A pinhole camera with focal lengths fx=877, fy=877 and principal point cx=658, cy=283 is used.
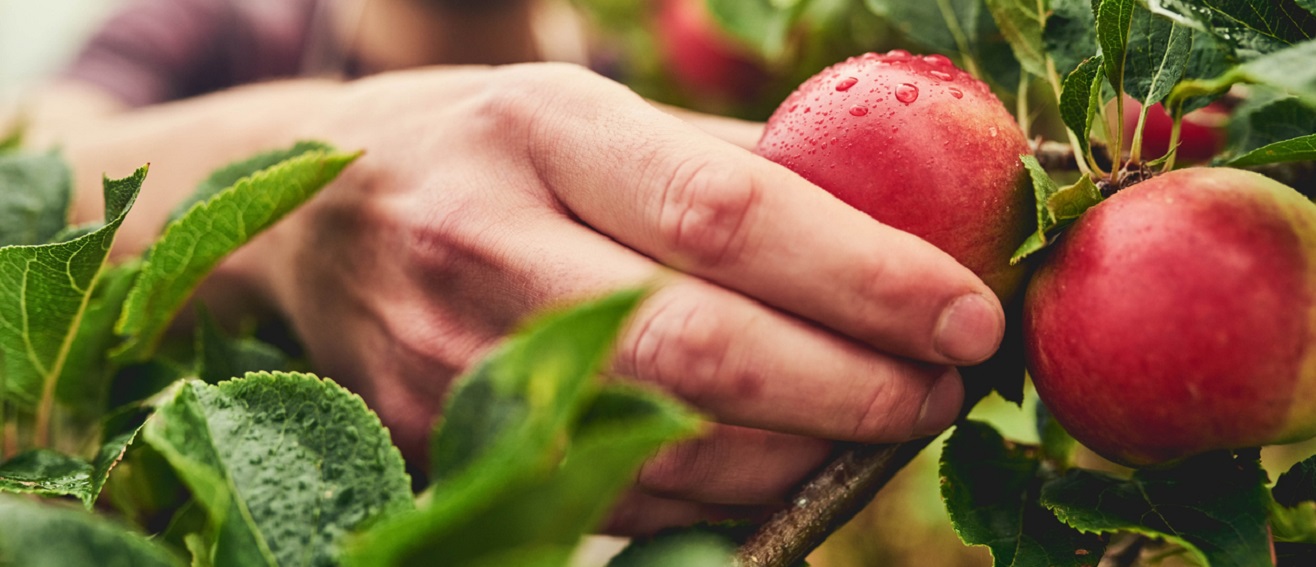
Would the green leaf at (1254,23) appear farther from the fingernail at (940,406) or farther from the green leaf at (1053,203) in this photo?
the fingernail at (940,406)

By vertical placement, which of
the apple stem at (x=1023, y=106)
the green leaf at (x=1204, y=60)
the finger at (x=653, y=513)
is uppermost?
the green leaf at (x=1204, y=60)

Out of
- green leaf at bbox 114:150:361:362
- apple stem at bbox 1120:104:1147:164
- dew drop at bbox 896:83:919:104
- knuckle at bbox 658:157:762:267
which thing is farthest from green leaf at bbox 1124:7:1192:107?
green leaf at bbox 114:150:361:362

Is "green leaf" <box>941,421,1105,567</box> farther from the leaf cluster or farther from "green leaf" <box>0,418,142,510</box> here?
"green leaf" <box>0,418,142,510</box>

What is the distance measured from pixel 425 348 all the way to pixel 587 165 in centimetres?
19

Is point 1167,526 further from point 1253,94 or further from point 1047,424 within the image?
point 1253,94

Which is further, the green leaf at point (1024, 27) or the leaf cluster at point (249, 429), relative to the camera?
the green leaf at point (1024, 27)

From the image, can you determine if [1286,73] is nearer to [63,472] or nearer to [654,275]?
[654,275]

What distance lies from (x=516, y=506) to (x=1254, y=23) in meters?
0.40

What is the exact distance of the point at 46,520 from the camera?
10.1 inches

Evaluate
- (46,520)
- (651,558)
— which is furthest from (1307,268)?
(46,520)

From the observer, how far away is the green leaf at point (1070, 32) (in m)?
0.51

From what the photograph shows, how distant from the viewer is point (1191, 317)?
1.23 ft

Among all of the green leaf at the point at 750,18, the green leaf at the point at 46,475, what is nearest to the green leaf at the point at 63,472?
the green leaf at the point at 46,475

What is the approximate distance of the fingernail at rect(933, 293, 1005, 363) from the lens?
430 millimetres
